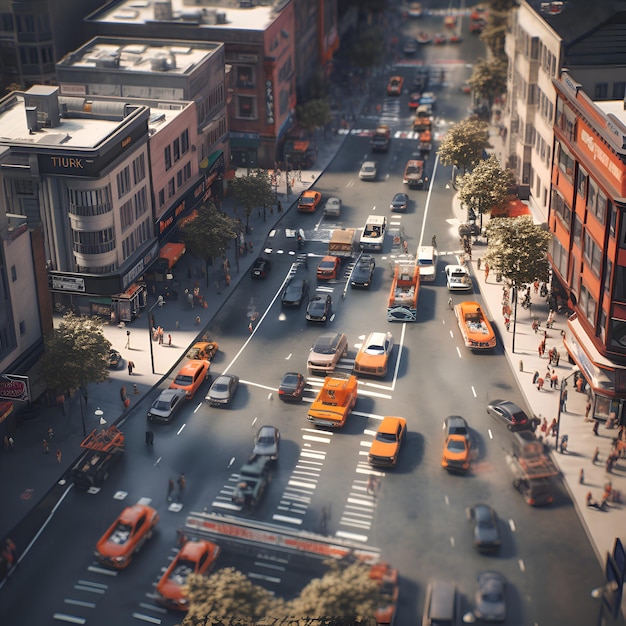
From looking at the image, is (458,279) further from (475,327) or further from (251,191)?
(251,191)

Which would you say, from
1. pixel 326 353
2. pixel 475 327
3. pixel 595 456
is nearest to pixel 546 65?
pixel 475 327

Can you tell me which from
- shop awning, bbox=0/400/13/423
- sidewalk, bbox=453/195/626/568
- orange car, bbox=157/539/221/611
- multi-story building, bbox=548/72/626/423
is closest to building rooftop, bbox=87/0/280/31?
sidewalk, bbox=453/195/626/568

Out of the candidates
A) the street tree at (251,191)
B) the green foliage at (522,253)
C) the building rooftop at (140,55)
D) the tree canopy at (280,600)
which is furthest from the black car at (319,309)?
the tree canopy at (280,600)

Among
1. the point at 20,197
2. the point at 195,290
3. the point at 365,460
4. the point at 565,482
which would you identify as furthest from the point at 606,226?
the point at 20,197

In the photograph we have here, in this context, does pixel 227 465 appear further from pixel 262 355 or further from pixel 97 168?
pixel 97 168

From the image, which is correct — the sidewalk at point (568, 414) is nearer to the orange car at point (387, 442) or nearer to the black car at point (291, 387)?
the orange car at point (387, 442)

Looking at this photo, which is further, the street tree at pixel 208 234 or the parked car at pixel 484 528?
the street tree at pixel 208 234

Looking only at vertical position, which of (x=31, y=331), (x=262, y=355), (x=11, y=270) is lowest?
(x=262, y=355)
